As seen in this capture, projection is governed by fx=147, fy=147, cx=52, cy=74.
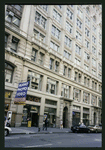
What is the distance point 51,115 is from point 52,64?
9.63 m

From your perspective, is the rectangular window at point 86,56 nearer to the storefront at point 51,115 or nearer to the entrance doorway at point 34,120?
the storefront at point 51,115

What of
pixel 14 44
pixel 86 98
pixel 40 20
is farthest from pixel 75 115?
pixel 40 20

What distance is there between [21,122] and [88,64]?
27.8 metres

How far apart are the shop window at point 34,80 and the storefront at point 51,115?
14.2ft

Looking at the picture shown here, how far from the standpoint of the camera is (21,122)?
845 inches

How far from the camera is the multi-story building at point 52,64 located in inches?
846

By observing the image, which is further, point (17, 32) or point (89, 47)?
point (89, 47)

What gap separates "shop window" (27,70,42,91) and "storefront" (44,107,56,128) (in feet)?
14.2

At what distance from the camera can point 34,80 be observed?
80.2 ft

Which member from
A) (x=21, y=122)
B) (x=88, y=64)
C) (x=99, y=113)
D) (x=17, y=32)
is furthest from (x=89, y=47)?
(x=21, y=122)

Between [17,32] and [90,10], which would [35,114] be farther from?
[90,10]

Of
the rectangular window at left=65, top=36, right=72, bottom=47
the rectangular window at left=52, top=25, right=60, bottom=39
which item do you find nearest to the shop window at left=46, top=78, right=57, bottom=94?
the rectangular window at left=52, top=25, right=60, bottom=39

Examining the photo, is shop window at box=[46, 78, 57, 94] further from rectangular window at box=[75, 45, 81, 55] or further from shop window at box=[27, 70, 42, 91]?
rectangular window at box=[75, 45, 81, 55]

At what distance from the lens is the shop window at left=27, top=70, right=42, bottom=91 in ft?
78.0
